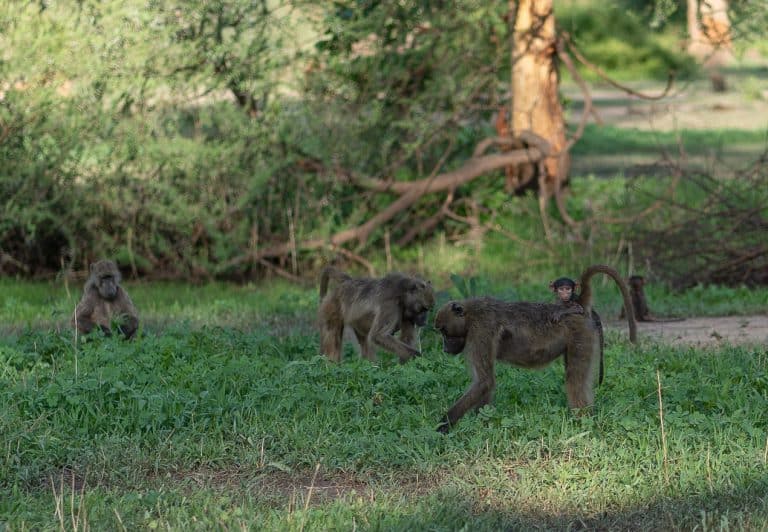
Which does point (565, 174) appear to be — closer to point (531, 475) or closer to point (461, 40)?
point (461, 40)

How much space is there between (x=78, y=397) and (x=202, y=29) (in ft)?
23.0

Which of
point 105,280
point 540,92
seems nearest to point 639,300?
point 105,280

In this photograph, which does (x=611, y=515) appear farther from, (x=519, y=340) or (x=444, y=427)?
(x=519, y=340)

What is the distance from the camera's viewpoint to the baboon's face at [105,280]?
30.4 ft

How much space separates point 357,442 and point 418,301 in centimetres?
205

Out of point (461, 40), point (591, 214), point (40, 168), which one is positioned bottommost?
point (591, 214)

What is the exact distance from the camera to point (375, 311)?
8586 millimetres

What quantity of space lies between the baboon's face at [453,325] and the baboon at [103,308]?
312cm

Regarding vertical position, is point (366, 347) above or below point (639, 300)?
above

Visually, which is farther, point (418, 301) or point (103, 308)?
point (103, 308)

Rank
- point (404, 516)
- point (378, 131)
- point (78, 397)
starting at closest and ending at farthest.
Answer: point (404, 516) → point (78, 397) → point (378, 131)

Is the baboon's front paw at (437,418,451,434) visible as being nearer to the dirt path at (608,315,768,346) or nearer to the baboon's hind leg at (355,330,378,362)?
the baboon's hind leg at (355,330,378,362)

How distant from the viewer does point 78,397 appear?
23.3ft

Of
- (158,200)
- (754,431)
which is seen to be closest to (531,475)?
Answer: (754,431)
